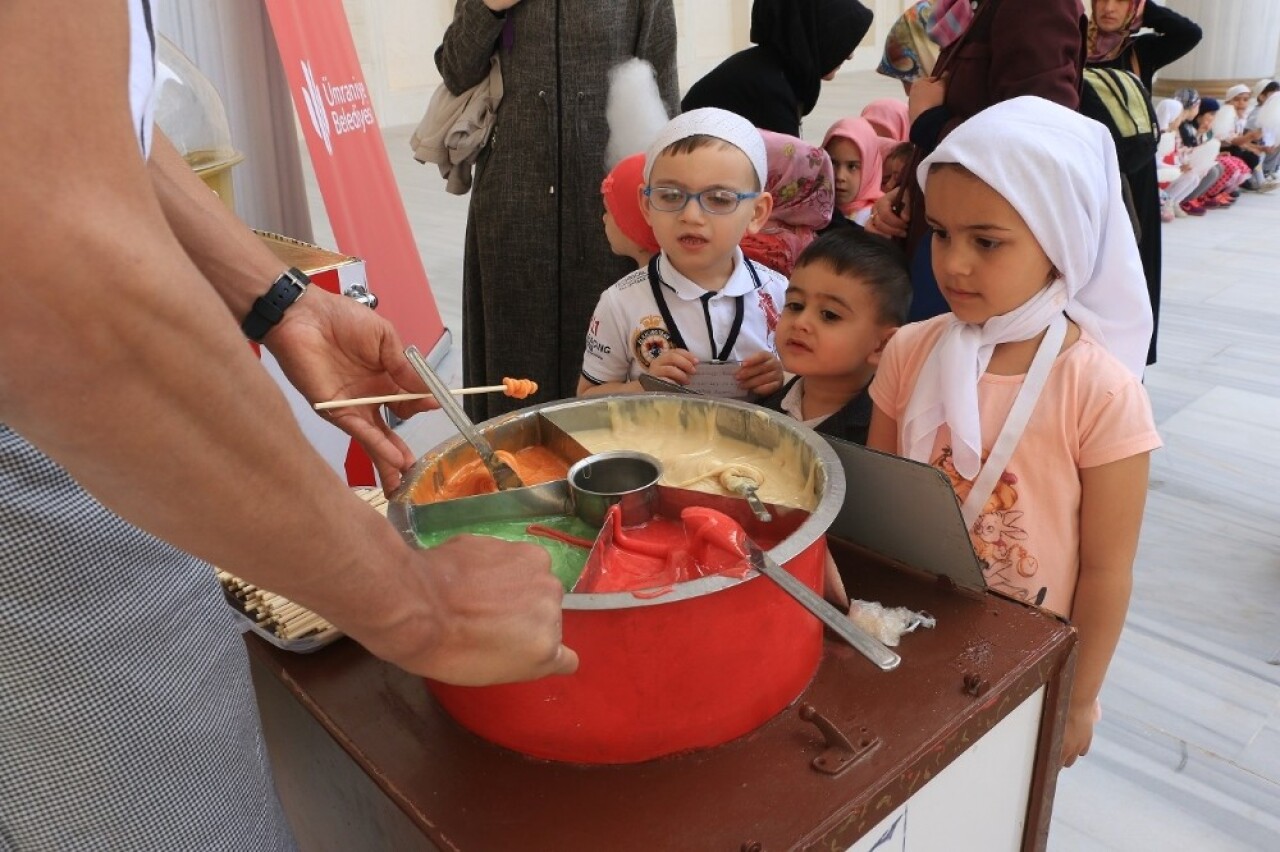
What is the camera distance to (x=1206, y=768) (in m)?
2.01

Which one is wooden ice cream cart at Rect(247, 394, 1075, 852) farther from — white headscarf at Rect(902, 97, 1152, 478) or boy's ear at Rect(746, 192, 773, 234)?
boy's ear at Rect(746, 192, 773, 234)

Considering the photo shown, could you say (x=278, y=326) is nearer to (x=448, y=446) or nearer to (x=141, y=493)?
(x=448, y=446)

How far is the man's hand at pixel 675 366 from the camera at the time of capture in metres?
1.91

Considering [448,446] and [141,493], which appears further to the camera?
[448,446]

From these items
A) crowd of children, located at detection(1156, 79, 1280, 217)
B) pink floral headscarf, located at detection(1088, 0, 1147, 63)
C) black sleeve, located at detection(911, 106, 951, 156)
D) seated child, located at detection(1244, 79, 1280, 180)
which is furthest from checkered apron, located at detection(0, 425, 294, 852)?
seated child, located at detection(1244, 79, 1280, 180)

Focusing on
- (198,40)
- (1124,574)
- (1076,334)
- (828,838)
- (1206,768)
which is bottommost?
(1206,768)

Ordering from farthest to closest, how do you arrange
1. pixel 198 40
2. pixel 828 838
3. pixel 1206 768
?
pixel 198 40, pixel 1206 768, pixel 828 838

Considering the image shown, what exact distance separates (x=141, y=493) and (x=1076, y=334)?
4.21 ft

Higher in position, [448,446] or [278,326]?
[278,326]

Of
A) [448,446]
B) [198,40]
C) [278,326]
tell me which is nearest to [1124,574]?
[448,446]

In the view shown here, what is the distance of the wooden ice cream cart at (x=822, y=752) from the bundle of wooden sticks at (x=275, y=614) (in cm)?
3

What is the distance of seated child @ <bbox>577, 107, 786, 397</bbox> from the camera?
6.61 ft

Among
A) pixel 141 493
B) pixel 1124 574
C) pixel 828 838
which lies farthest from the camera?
pixel 1124 574

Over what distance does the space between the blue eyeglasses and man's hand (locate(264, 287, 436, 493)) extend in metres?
0.89
